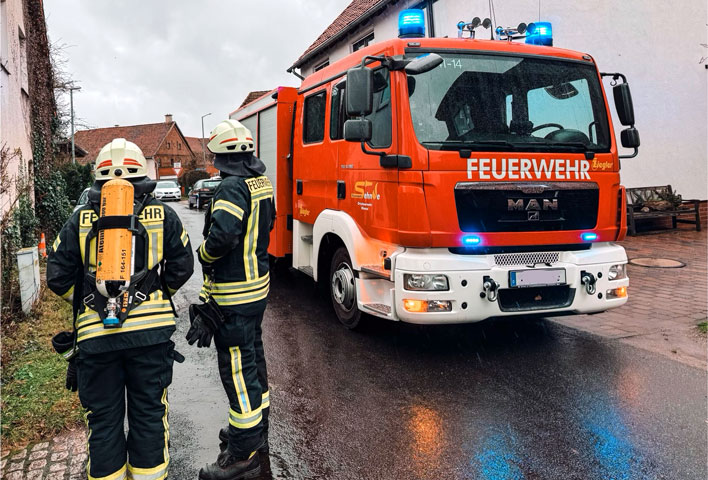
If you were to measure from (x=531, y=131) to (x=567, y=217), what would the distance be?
0.80 meters

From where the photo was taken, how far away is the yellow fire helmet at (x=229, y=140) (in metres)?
3.28

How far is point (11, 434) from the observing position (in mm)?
3506

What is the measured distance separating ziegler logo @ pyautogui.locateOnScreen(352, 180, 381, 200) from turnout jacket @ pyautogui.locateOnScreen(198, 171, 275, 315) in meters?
1.75

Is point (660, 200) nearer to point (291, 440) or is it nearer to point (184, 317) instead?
point (184, 317)

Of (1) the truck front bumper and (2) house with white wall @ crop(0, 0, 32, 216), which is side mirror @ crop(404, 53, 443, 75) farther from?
(2) house with white wall @ crop(0, 0, 32, 216)

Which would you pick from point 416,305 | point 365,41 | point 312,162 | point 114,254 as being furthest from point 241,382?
point 365,41

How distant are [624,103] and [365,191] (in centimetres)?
267

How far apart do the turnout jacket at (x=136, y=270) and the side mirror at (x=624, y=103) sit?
455 cm

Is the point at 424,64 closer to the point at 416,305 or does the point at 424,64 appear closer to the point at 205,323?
the point at 416,305

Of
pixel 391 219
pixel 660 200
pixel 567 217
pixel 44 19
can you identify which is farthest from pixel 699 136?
pixel 44 19

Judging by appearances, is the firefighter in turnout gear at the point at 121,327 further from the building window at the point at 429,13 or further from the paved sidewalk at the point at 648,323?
the building window at the point at 429,13

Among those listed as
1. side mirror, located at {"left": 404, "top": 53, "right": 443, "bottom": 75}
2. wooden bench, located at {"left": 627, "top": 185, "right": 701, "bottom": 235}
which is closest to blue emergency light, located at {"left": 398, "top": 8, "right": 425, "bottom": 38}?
side mirror, located at {"left": 404, "top": 53, "right": 443, "bottom": 75}

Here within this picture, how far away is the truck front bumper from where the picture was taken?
14.8 feet

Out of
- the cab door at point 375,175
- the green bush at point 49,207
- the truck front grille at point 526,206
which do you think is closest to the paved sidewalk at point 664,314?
the truck front grille at point 526,206
